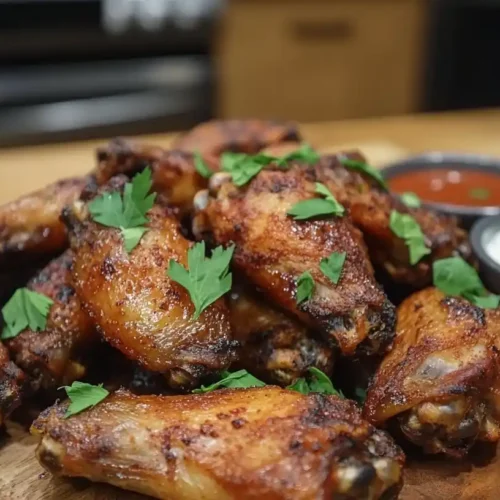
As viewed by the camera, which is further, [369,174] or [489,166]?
[489,166]

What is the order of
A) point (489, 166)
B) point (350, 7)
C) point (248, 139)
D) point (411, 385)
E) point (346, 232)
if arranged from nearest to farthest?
point (411, 385) → point (346, 232) → point (248, 139) → point (489, 166) → point (350, 7)

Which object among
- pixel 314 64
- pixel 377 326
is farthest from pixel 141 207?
pixel 314 64

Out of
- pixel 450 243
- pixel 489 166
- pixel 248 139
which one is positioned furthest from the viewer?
pixel 489 166

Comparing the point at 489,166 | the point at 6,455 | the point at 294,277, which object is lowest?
the point at 6,455

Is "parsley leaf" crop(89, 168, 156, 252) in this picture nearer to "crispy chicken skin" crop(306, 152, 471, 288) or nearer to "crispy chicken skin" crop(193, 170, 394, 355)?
"crispy chicken skin" crop(193, 170, 394, 355)

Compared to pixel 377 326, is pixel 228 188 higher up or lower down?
higher up

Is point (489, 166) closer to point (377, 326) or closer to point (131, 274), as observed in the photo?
point (377, 326)

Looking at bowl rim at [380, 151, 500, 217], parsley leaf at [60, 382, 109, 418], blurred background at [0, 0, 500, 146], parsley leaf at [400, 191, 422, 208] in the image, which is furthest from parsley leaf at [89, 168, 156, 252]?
blurred background at [0, 0, 500, 146]
